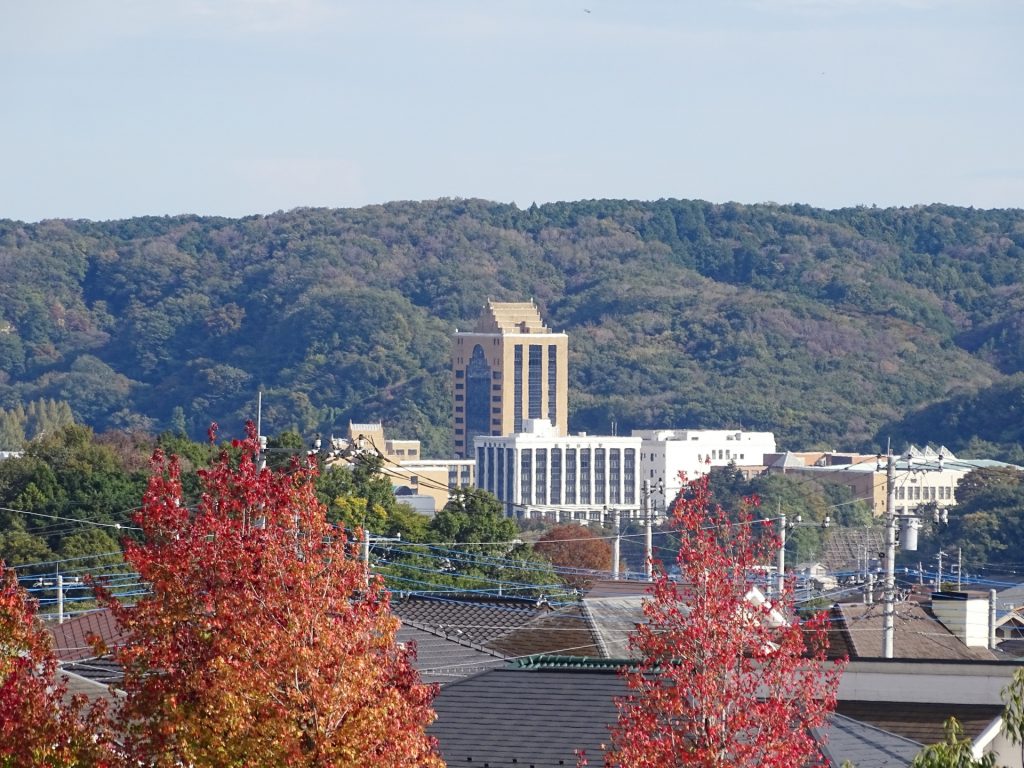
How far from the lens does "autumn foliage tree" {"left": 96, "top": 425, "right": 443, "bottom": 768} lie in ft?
61.0

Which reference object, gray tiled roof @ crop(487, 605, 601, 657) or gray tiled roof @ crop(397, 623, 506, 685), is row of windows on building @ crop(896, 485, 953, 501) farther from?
gray tiled roof @ crop(397, 623, 506, 685)

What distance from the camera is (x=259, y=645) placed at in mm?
18766

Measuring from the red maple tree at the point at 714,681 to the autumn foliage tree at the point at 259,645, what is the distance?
191 centimetres

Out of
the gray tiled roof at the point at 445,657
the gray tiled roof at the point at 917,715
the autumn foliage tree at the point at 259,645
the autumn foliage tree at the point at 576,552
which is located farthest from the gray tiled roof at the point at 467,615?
the autumn foliage tree at the point at 576,552

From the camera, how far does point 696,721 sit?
20.3 m

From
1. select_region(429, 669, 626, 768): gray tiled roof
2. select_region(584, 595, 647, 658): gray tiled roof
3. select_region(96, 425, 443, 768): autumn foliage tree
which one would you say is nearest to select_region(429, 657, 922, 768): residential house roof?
select_region(429, 669, 626, 768): gray tiled roof

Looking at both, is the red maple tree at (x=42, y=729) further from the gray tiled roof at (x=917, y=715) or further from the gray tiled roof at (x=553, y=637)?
the gray tiled roof at (x=553, y=637)

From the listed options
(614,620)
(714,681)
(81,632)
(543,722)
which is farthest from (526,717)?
(614,620)

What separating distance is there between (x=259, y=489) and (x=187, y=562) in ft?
2.82

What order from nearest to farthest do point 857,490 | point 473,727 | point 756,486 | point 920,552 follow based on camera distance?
point 473,727
point 920,552
point 756,486
point 857,490

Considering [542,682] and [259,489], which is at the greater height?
[259,489]

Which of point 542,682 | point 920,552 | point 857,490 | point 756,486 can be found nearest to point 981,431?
point 857,490

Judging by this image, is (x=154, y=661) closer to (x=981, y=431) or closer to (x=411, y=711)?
(x=411, y=711)

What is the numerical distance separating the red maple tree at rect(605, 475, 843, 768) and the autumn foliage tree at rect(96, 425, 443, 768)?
6.28 ft
